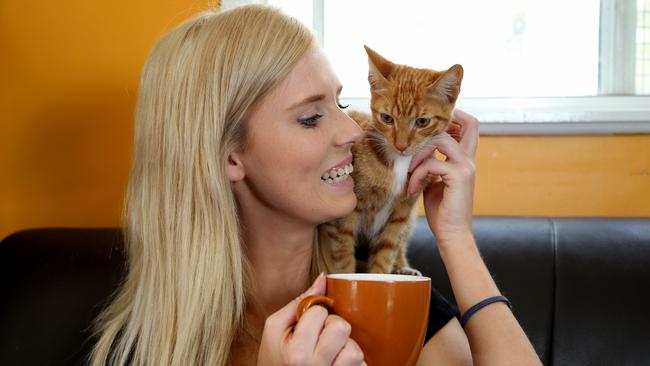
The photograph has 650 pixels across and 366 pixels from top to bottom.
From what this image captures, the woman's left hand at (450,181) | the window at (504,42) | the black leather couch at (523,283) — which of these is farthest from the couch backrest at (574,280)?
the window at (504,42)

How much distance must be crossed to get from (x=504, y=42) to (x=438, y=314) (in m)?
1.11

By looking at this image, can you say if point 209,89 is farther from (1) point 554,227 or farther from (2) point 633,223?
(2) point 633,223

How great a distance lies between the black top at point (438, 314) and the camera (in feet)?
3.86

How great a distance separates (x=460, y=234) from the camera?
3.66 feet

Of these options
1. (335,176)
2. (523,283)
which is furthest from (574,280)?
(335,176)

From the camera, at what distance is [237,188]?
1.20 m

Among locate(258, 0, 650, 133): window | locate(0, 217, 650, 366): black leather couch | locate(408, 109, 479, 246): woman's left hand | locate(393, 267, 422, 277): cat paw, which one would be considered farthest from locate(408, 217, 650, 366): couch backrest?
locate(258, 0, 650, 133): window

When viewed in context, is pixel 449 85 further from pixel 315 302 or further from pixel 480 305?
pixel 315 302

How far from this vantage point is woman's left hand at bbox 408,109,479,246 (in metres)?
1.11

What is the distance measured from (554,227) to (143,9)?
116 cm

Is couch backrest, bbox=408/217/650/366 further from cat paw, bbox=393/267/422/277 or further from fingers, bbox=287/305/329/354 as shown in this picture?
fingers, bbox=287/305/329/354

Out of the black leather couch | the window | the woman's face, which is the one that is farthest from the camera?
the window

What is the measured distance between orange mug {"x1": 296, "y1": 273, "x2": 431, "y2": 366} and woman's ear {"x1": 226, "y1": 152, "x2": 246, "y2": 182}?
14.8 inches

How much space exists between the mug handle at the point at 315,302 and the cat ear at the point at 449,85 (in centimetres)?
56
